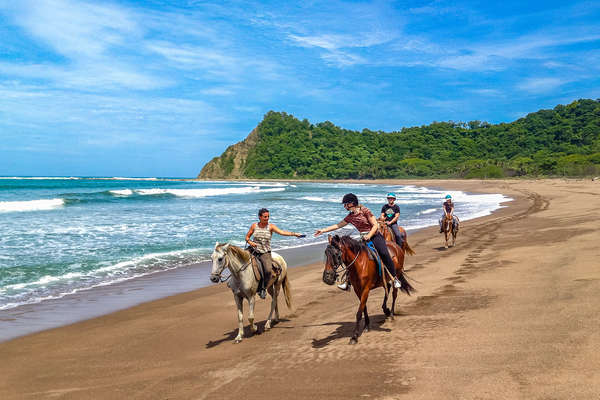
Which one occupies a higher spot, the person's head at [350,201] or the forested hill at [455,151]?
the forested hill at [455,151]

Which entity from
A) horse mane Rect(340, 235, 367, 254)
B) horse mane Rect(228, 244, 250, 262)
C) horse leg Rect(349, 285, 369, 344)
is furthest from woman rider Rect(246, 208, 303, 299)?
horse leg Rect(349, 285, 369, 344)

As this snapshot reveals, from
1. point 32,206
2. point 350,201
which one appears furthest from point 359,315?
point 32,206

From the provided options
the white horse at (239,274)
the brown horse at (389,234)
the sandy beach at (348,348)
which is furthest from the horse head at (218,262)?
the brown horse at (389,234)

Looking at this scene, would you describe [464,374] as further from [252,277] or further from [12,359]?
[12,359]

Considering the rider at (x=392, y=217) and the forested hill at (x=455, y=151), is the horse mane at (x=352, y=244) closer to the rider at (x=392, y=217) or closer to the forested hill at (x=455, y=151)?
the rider at (x=392, y=217)

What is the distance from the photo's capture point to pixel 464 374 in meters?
4.46

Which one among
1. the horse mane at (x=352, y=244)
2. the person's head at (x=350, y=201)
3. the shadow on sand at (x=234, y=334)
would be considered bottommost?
the shadow on sand at (x=234, y=334)

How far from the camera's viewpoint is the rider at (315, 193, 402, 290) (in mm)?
6285

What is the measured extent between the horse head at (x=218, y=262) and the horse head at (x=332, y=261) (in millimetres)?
1685

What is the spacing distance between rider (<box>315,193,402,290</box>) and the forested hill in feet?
291

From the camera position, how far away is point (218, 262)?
6.36 metres

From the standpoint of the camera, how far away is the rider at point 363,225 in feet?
20.6

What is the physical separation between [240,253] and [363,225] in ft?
6.94

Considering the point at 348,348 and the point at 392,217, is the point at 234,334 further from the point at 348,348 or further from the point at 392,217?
the point at 392,217
